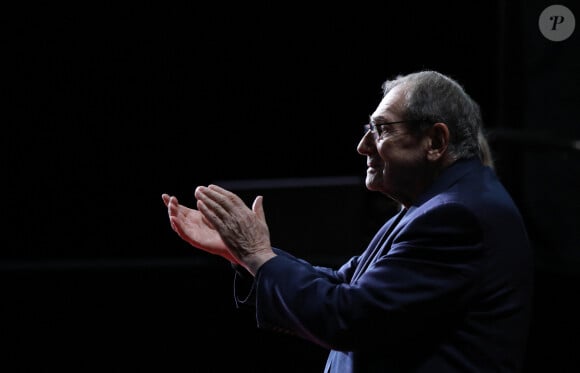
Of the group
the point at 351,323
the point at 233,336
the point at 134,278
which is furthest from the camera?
the point at 134,278

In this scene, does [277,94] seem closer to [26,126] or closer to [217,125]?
[217,125]

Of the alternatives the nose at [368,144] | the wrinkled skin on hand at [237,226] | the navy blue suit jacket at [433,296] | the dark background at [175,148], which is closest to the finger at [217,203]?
the wrinkled skin on hand at [237,226]

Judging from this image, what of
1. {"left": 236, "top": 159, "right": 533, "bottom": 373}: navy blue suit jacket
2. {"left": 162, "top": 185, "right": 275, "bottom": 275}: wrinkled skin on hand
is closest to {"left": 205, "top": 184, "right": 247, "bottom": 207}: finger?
{"left": 162, "top": 185, "right": 275, "bottom": 275}: wrinkled skin on hand

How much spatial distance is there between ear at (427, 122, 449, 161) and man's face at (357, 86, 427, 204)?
0.01 meters

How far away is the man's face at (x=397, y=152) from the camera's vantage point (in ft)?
5.24

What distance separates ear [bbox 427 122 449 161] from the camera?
61.4 inches

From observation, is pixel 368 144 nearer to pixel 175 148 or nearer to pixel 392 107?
pixel 392 107

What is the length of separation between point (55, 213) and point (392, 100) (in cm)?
214

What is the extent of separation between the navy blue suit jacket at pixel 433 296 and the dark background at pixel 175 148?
1.34 meters

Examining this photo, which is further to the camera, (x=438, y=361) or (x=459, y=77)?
(x=459, y=77)

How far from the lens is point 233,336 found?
284 cm

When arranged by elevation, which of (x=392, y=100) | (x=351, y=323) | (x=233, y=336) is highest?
(x=392, y=100)

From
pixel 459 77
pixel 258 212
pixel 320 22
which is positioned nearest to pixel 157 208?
pixel 320 22

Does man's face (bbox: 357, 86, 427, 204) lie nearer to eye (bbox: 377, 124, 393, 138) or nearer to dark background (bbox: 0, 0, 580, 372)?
eye (bbox: 377, 124, 393, 138)
